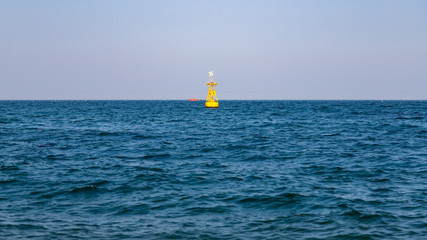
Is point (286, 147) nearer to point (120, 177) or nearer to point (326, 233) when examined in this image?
point (120, 177)

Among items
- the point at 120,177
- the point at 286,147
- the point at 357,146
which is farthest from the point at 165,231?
the point at 357,146

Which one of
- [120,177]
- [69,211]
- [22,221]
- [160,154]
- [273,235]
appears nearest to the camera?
[273,235]

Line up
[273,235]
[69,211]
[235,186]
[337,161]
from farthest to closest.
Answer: [337,161] → [235,186] → [69,211] → [273,235]

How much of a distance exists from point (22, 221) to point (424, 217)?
1177cm

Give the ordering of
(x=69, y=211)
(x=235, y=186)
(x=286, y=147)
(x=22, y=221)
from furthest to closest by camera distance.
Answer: (x=286, y=147) < (x=235, y=186) < (x=69, y=211) < (x=22, y=221)

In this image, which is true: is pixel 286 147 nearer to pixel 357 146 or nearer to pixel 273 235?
pixel 357 146

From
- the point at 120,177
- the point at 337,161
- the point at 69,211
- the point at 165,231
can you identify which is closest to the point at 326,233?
the point at 165,231

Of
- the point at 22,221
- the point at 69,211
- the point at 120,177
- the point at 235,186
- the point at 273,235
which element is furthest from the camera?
the point at 120,177

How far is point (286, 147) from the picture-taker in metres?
27.6

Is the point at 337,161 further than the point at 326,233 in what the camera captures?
Yes

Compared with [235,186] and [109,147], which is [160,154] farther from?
[235,186]

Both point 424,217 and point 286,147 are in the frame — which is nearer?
point 424,217

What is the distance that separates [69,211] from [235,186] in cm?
630

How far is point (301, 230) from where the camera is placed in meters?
10.6
